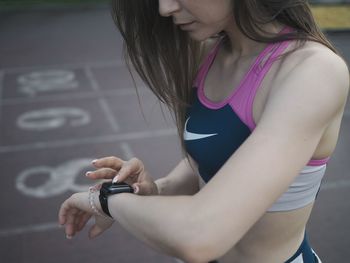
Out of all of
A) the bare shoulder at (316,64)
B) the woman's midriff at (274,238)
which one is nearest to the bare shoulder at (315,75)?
the bare shoulder at (316,64)

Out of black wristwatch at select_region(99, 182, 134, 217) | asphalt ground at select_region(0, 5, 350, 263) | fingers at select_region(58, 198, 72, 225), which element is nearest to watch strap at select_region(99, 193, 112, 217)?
black wristwatch at select_region(99, 182, 134, 217)

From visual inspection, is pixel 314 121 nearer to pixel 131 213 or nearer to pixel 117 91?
pixel 131 213

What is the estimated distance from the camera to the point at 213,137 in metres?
1.35

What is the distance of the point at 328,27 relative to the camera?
1114cm

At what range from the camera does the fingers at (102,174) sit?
1.47 m

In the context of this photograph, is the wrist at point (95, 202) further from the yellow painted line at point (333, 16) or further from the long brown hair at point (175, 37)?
the yellow painted line at point (333, 16)

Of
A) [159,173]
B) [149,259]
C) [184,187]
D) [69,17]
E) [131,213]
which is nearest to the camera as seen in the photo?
[131,213]

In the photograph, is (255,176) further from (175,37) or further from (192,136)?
(175,37)

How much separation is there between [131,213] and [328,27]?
11.0 metres

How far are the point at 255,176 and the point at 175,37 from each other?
0.71 metres

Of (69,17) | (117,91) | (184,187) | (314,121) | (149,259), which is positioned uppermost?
(314,121)

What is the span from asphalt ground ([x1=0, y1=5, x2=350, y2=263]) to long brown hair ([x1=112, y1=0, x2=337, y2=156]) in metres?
0.51

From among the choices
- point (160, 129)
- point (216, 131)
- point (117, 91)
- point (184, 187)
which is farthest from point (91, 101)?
point (216, 131)

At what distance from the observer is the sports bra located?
4.17 ft
